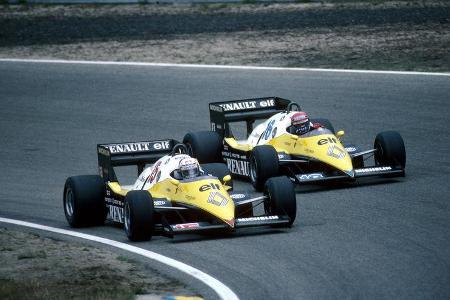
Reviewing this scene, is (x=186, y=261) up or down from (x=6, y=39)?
down

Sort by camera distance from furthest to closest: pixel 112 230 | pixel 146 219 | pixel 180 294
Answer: pixel 112 230 < pixel 146 219 < pixel 180 294

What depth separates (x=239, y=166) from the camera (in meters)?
18.7

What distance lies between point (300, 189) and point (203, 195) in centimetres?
372

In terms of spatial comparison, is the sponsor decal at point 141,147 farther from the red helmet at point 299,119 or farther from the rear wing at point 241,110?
the rear wing at point 241,110

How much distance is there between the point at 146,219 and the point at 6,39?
2273cm

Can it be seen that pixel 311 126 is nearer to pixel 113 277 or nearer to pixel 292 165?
pixel 292 165

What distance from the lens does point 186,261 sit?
13047 mm

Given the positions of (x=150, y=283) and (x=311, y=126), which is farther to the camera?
(x=311, y=126)

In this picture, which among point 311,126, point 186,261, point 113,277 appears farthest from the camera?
point 311,126

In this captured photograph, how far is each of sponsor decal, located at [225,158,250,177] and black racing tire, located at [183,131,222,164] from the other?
225 millimetres

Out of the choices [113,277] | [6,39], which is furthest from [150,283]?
[6,39]

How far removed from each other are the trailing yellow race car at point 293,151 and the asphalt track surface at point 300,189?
301 millimetres

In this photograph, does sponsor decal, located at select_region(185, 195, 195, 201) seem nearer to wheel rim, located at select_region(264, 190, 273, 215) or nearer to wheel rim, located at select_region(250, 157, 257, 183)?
wheel rim, located at select_region(264, 190, 273, 215)

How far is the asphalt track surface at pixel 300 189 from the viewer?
39.8 feet
